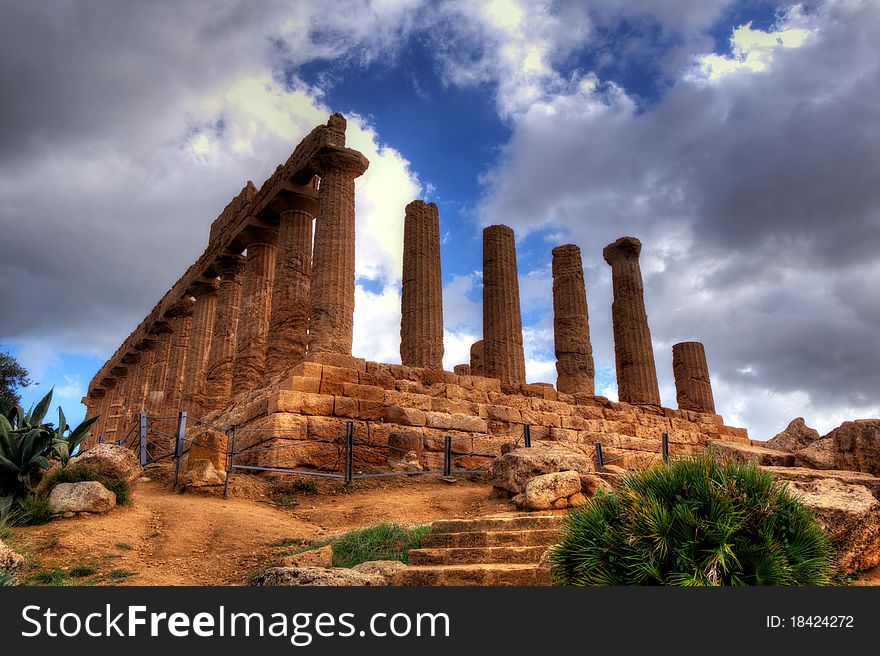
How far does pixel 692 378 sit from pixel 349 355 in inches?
631

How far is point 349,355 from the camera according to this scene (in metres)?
18.4

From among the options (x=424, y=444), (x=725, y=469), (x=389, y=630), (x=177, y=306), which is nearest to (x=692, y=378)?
(x=424, y=444)

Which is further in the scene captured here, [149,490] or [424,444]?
[424,444]

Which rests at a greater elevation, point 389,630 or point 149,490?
point 149,490

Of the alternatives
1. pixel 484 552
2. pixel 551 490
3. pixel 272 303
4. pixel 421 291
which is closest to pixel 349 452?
pixel 551 490

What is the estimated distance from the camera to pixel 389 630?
471cm

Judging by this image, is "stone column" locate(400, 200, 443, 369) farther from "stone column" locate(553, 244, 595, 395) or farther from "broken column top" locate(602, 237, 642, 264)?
"broken column top" locate(602, 237, 642, 264)

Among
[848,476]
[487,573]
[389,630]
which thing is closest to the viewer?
[389,630]

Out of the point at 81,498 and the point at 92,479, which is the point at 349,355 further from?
the point at 81,498

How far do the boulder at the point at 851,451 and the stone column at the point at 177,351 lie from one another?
883 inches

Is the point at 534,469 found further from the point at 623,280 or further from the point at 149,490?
the point at 623,280

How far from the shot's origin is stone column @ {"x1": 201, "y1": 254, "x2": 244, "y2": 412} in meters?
24.2

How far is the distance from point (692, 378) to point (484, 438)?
13719mm

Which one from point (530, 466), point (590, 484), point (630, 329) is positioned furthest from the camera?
point (630, 329)
